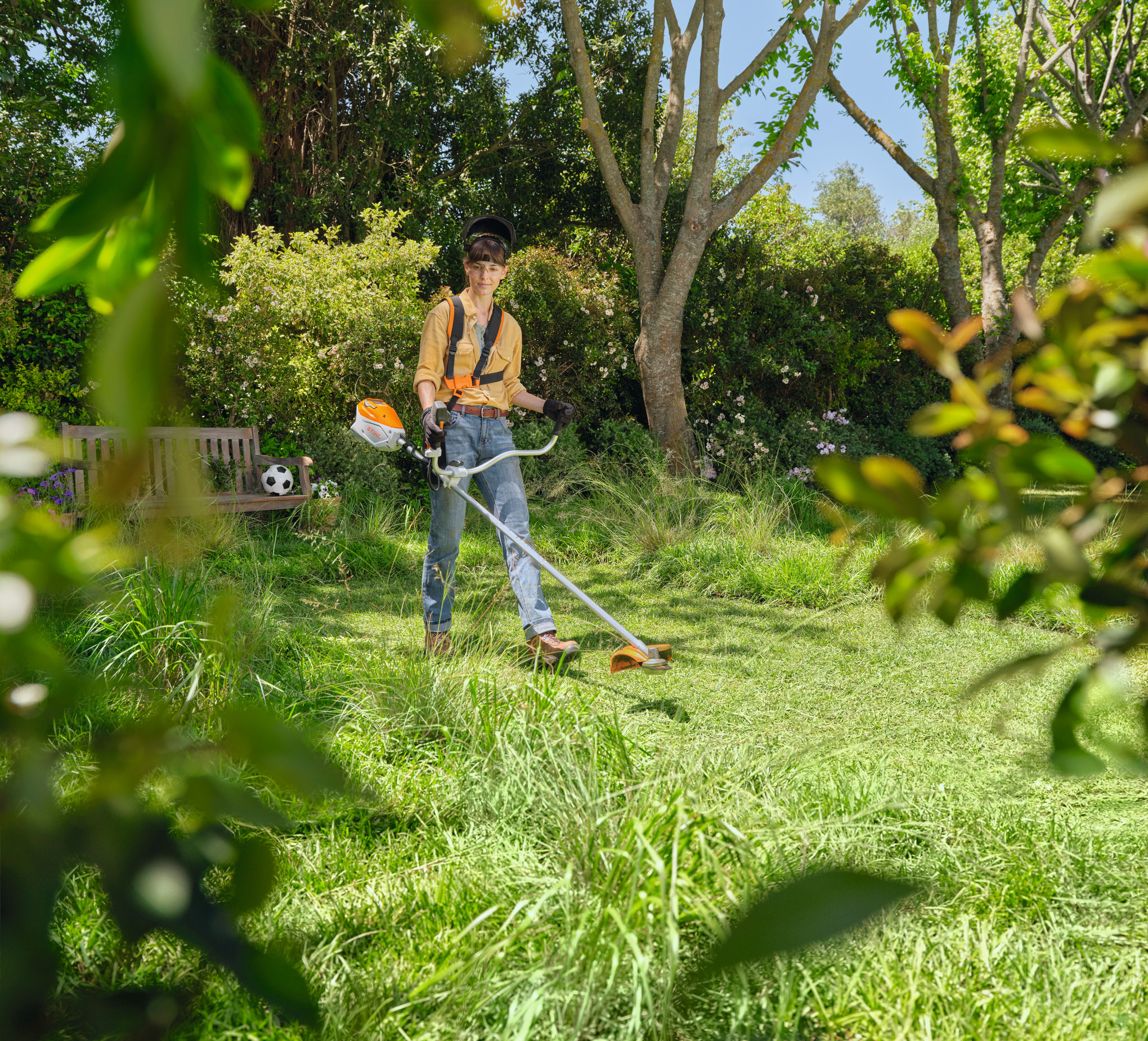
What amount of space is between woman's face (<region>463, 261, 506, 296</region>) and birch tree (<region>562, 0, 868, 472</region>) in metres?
4.37

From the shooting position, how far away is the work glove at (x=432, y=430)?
4090 mm

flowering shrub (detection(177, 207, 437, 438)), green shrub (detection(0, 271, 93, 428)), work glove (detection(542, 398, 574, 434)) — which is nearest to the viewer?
work glove (detection(542, 398, 574, 434))

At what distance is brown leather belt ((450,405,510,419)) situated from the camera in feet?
14.4

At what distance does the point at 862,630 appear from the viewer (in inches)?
187

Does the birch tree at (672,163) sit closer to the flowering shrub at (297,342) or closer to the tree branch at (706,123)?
the tree branch at (706,123)

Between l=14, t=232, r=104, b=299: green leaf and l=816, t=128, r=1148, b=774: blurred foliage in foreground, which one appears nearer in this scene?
l=14, t=232, r=104, b=299: green leaf

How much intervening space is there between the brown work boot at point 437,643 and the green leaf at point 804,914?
312 centimetres

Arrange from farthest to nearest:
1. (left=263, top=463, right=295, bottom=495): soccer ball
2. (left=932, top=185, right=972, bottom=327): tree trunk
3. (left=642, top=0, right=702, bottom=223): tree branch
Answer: (left=932, top=185, right=972, bottom=327): tree trunk < (left=642, top=0, right=702, bottom=223): tree branch < (left=263, top=463, right=295, bottom=495): soccer ball

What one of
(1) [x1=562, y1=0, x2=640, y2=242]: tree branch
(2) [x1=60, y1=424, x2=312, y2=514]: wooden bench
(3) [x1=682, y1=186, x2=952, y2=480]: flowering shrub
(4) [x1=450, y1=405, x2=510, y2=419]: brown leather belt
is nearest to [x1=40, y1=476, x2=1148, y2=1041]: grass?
(4) [x1=450, y1=405, x2=510, y2=419]: brown leather belt

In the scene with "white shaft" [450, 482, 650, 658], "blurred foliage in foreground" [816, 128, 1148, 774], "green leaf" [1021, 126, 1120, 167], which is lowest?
"white shaft" [450, 482, 650, 658]

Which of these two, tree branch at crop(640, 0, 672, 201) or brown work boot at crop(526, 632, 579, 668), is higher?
tree branch at crop(640, 0, 672, 201)

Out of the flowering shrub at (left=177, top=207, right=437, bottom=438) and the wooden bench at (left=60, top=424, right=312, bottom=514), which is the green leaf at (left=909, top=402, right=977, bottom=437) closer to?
the wooden bench at (left=60, top=424, right=312, bottom=514)

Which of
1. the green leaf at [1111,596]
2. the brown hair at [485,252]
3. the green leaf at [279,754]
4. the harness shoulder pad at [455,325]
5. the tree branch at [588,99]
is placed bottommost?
the green leaf at [279,754]

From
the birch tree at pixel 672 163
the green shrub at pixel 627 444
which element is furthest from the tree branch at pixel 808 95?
the green shrub at pixel 627 444
